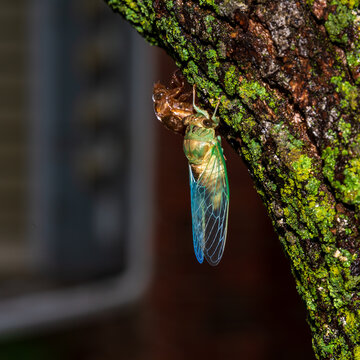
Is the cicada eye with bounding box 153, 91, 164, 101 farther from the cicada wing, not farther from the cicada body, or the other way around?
the cicada wing

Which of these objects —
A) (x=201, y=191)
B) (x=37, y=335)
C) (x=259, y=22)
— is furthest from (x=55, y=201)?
(x=259, y=22)

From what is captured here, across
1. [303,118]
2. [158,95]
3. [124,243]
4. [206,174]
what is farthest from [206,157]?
[124,243]

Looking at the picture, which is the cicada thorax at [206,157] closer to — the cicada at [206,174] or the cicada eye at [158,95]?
the cicada at [206,174]

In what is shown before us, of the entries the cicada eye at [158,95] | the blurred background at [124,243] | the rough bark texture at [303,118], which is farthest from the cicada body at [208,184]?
the blurred background at [124,243]

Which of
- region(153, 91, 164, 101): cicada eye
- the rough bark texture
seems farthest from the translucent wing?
the rough bark texture

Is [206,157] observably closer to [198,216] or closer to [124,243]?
[198,216]

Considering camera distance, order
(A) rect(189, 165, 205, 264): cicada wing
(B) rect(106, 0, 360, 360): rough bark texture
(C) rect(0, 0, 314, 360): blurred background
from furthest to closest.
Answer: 1. (C) rect(0, 0, 314, 360): blurred background
2. (A) rect(189, 165, 205, 264): cicada wing
3. (B) rect(106, 0, 360, 360): rough bark texture

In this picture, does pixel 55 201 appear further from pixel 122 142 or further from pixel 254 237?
pixel 254 237
